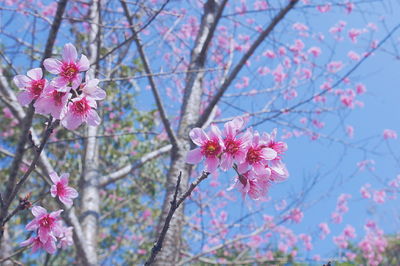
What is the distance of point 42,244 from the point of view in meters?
1.44

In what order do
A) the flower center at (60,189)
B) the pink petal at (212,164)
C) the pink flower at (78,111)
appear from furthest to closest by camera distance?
the flower center at (60,189) → the pink flower at (78,111) → the pink petal at (212,164)

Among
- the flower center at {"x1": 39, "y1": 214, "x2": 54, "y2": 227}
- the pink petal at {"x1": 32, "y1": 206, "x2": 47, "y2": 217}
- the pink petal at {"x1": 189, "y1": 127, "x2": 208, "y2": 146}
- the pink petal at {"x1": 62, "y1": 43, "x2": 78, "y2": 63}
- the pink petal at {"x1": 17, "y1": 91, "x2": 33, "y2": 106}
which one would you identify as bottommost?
the flower center at {"x1": 39, "y1": 214, "x2": 54, "y2": 227}

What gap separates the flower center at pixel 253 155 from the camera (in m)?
1.12

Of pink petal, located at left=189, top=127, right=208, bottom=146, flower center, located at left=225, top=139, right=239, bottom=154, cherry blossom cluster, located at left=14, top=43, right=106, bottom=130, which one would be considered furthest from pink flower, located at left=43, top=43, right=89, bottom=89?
flower center, located at left=225, top=139, right=239, bottom=154

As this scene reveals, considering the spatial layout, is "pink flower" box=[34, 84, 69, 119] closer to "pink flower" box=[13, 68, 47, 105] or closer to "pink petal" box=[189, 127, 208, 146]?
"pink flower" box=[13, 68, 47, 105]

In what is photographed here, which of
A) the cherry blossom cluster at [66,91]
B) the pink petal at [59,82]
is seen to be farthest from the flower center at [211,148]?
the pink petal at [59,82]

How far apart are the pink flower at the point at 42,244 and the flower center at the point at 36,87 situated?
21.8 inches

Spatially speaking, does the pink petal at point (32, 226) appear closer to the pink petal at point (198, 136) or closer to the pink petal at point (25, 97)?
the pink petal at point (25, 97)

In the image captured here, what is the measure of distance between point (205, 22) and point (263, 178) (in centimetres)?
300

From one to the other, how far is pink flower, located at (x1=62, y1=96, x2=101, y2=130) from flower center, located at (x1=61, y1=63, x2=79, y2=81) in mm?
71

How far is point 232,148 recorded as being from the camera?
3.61 feet

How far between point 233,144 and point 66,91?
51cm

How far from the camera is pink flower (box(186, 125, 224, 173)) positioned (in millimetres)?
1102

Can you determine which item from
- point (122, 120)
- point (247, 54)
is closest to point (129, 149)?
point (122, 120)
